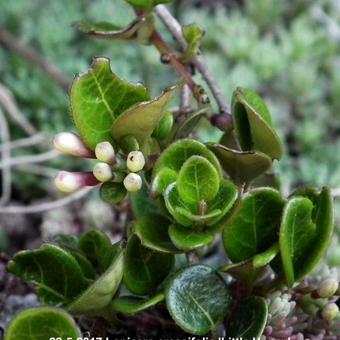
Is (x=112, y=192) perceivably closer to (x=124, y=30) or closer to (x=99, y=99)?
(x=99, y=99)

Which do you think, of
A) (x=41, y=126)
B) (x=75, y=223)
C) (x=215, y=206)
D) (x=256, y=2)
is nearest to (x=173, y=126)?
(x=215, y=206)

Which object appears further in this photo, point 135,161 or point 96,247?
point 96,247

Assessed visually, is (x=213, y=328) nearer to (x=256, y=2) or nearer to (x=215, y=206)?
(x=215, y=206)

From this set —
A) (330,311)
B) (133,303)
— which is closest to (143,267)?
(133,303)

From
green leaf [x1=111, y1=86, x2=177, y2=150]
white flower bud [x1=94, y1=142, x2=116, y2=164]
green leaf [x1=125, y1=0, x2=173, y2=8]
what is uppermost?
green leaf [x1=125, y1=0, x2=173, y2=8]

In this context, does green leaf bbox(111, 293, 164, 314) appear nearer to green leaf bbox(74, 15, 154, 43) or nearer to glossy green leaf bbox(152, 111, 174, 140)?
glossy green leaf bbox(152, 111, 174, 140)

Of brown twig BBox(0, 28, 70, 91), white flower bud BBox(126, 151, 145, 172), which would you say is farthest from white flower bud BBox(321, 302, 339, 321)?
brown twig BBox(0, 28, 70, 91)
